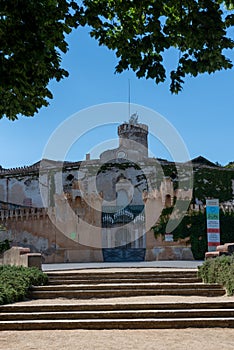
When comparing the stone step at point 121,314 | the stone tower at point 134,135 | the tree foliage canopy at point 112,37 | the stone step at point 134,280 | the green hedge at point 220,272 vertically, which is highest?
the stone tower at point 134,135

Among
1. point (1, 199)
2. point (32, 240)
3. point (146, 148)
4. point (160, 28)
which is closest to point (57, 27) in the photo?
point (160, 28)

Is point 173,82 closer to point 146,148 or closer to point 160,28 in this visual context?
point 160,28

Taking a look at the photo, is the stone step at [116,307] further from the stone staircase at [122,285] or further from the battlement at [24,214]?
the battlement at [24,214]

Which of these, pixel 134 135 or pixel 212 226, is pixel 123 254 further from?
pixel 134 135

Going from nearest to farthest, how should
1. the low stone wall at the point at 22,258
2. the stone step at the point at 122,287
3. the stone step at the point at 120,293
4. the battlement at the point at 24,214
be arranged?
1. the stone step at the point at 120,293
2. the stone step at the point at 122,287
3. the low stone wall at the point at 22,258
4. the battlement at the point at 24,214

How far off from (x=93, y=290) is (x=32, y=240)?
599 inches

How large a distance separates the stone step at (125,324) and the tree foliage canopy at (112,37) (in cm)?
448

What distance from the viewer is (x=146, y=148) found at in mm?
46219

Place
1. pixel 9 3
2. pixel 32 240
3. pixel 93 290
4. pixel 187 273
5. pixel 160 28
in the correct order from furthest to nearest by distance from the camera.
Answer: pixel 32 240, pixel 187 273, pixel 93 290, pixel 160 28, pixel 9 3

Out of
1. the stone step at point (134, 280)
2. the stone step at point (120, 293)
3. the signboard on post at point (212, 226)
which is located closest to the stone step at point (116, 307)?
the stone step at point (120, 293)

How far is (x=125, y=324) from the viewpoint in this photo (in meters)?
8.87

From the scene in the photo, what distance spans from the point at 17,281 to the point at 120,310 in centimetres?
359

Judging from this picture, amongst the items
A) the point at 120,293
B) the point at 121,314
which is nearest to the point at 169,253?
the point at 120,293

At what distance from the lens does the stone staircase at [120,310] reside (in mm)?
8867
